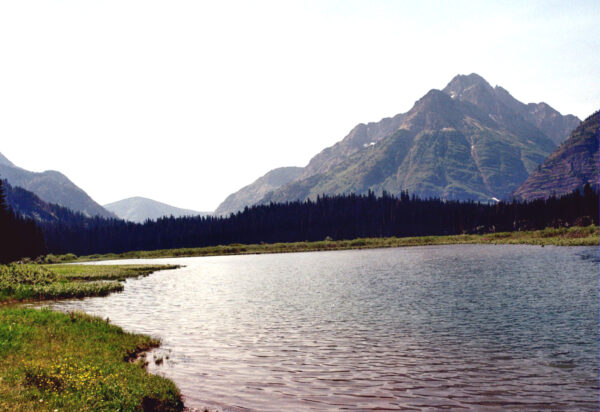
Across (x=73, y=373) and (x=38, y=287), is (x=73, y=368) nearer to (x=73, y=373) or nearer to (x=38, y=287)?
(x=73, y=373)

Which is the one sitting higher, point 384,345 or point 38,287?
point 38,287

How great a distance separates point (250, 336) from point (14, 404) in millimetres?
17704

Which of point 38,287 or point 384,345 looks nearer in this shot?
point 384,345

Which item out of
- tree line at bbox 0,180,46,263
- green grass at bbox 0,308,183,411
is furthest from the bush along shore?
tree line at bbox 0,180,46,263

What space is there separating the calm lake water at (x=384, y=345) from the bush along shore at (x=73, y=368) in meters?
1.86

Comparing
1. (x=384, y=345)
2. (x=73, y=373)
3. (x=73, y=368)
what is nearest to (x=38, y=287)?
(x=73, y=368)

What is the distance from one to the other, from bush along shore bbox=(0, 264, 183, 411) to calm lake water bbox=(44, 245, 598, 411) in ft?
6.09

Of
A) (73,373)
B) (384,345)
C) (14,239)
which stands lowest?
(384,345)

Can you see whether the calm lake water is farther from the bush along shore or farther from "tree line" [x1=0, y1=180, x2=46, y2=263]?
"tree line" [x1=0, y1=180, x2=46, y2=263]

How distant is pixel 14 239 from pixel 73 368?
108 meters

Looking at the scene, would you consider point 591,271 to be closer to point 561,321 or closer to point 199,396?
point 561,321

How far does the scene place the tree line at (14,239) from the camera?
314 feet

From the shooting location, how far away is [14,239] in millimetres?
106500

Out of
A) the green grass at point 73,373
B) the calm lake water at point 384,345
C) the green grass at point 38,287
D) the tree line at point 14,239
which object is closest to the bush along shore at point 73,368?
the green grass at point 73,373
